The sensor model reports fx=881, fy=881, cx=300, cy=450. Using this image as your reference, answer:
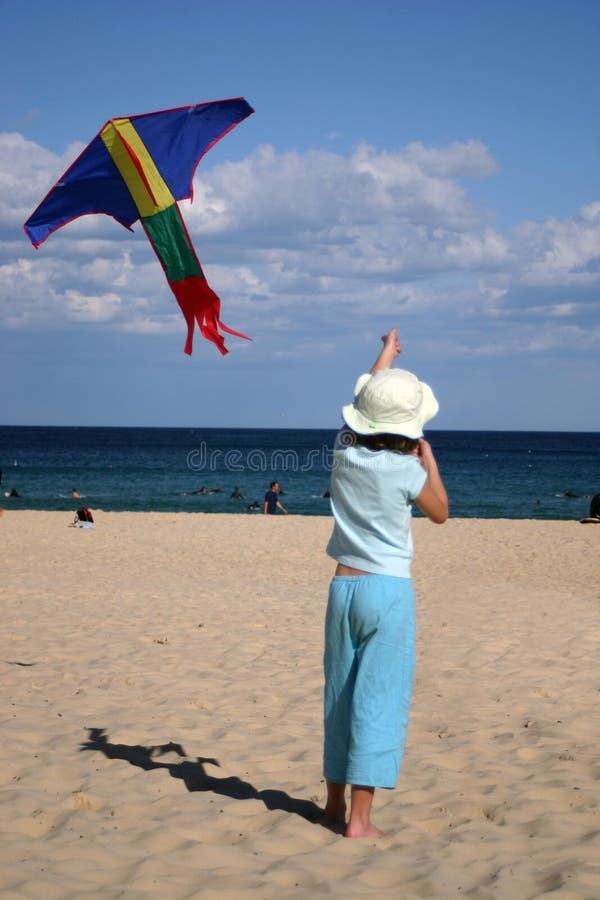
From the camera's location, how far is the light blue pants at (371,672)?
3465mm

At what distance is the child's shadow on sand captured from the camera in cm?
407

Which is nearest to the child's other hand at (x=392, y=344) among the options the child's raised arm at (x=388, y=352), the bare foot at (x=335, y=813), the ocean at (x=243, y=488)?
the child's raised arm at (x=388, y=352)

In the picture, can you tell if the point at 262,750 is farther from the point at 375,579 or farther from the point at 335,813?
the point at 375,579

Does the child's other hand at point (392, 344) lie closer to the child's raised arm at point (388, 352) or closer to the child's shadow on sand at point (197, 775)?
the child's raised arm at point (388, 352)

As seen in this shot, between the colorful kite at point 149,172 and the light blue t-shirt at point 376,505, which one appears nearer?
the light blue t-shirt at point 376,505

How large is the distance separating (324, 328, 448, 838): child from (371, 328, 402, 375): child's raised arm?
11.3 inches

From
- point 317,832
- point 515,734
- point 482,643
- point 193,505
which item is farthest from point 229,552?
point 193,505

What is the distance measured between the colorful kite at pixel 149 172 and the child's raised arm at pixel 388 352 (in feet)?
7.31

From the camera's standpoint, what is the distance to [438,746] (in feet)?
16.9

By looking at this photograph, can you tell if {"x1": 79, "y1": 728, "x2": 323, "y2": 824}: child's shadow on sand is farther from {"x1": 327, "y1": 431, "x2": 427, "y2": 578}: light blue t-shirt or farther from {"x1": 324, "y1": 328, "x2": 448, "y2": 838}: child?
{"x1": 327, "y1": 431, "x2": 427, "y2": 578}: light blue t-shirt

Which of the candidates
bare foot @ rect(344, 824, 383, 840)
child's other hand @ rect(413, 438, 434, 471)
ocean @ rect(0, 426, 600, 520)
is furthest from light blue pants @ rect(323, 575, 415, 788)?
ocean @ rect(0, 426, 600, 520)

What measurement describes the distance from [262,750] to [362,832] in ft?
4.81

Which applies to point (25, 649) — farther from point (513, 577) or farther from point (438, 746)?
point (513, 577)

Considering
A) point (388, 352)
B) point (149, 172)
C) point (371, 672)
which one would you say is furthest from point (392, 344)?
point (149, 172)
